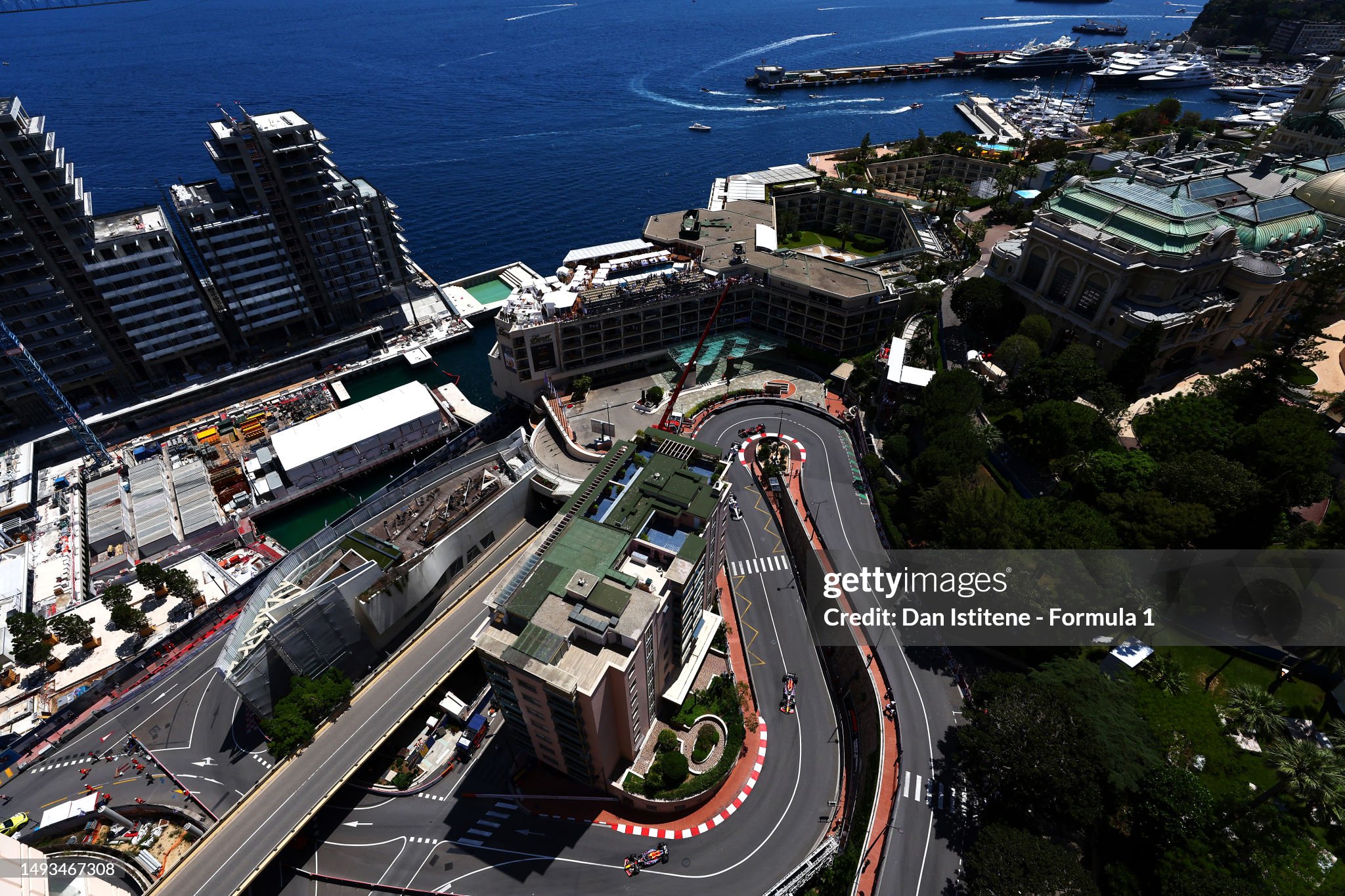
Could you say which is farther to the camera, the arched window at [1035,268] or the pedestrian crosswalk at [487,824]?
the arched window at [1035,268]

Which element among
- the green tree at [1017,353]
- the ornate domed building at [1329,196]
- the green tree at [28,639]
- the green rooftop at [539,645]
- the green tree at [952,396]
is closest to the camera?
the green rooftop at [539,645]

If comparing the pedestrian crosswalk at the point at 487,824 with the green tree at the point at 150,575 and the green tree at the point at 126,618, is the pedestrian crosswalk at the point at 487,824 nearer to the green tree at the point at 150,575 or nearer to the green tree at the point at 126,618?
the green tree at the point at 126,618

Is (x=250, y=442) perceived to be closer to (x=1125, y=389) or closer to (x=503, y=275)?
(x=503, y=275)

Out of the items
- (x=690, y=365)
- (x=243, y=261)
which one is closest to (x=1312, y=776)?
(x=690, y=365)

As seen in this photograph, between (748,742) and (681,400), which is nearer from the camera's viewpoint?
(748,742)

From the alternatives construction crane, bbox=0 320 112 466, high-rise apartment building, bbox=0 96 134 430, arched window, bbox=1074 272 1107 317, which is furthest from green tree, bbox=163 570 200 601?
arched window, bbox=1074 272 1107 317

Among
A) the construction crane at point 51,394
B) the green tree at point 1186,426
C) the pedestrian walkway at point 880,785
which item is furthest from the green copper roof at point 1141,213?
the construction crane at point 51,394

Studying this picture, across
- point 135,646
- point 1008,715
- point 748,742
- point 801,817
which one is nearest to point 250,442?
point 135,646
